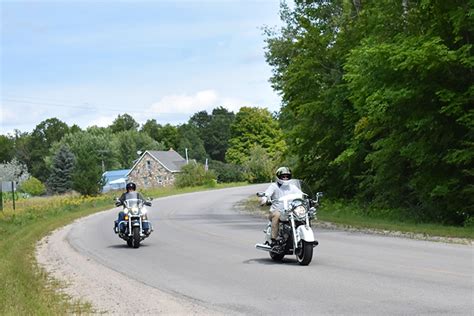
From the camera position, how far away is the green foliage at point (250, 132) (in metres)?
123

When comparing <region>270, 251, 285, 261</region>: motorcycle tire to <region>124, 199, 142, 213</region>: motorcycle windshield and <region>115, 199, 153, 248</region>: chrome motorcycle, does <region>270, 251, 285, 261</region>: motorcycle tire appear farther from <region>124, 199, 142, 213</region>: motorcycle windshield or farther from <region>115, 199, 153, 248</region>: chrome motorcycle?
<region>124, 199, 142, 213</region>: motorcycle windshield

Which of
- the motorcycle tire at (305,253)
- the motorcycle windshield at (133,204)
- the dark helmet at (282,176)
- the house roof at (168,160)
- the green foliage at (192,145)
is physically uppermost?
the green foliage at (192,145)

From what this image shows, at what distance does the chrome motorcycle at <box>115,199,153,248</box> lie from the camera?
60.9 feet

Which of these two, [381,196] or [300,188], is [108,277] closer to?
[300,188]

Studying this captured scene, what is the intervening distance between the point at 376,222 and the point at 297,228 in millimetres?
11216

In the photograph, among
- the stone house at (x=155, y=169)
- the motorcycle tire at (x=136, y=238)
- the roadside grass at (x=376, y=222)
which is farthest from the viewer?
the stone house at (x=155, y=169)

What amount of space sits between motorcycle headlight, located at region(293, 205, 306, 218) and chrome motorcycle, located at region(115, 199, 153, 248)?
23.0 feet

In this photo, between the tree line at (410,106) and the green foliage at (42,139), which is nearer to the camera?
the tree line at (410,106)

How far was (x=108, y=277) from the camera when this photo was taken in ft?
42.3

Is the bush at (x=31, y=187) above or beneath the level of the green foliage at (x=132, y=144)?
beneath

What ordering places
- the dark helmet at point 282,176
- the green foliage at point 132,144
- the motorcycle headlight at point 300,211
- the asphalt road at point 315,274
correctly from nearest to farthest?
the asphalt road at point 315,274, the motorcycle headlight at point 300,211, the dark helmet at point 282,176, the green foliage at point 132,144

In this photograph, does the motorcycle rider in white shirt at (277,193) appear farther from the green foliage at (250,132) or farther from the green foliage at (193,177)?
the green foliage at (250,132)

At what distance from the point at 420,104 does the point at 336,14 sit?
61.0ft

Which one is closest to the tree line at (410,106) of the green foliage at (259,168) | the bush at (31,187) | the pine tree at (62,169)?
the green foliage at (259,168)
